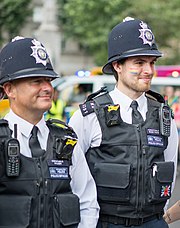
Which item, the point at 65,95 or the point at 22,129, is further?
the point at 65,95

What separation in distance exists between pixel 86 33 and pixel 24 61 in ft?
89.2

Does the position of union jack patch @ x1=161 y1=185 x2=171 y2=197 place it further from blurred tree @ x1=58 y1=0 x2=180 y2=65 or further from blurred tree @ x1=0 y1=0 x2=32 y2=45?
blurred tree @ x1=58 y1=0 x2=180 y2=65

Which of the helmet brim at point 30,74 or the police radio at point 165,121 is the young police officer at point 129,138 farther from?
the helmet brim at point 30,74

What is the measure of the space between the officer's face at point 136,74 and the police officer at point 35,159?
0.65m

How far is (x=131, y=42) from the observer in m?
3.88

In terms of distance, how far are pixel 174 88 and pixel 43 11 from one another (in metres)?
26.7

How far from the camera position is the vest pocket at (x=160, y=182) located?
3.74 meters

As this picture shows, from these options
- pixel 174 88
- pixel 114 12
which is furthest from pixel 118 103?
pixel 114 12

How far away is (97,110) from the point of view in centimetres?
384

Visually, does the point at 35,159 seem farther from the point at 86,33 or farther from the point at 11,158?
the point at 86,33

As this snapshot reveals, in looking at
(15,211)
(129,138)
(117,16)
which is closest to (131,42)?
(129,138)

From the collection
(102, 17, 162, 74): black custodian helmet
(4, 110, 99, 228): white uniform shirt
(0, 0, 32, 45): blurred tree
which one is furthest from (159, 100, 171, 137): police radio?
(0, 0, 32, 45): blurred tree

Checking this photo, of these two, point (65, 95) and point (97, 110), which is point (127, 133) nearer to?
point (97, 110)

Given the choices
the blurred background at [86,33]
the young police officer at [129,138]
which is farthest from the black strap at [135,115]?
the blurred background at [86,33]
